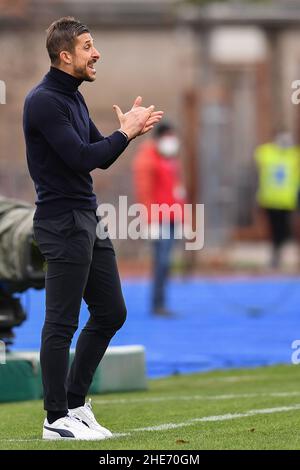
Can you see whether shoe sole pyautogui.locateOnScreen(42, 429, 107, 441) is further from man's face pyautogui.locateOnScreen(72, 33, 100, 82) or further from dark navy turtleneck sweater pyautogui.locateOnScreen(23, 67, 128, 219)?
man's face pyautogui.locateOnScreen(72, 33, 100, 82)

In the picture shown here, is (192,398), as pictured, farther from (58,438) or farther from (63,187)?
(63,187)

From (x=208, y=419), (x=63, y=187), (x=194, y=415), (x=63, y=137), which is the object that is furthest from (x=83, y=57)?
(x=194, y=415)

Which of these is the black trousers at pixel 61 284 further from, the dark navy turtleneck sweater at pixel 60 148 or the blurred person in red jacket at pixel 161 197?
the blurred person in red jacket at pixel 161 197

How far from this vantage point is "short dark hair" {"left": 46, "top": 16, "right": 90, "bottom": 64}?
7.30 m

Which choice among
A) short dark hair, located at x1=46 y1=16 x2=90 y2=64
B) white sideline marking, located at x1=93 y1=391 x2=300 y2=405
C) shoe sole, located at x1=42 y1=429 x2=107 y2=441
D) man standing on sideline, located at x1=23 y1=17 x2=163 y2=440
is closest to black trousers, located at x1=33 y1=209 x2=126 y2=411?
man standing on sideline, located at x1=23 y1=17 x2=163 y2=440

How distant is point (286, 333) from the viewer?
47.6 feet

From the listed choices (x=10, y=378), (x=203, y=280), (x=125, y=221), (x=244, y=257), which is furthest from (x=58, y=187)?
(x=244, y=257)

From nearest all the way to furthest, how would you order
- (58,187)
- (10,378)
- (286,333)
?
(58,187), (10,378), (286,333)

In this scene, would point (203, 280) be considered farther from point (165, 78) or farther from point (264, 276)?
point (165, 78)

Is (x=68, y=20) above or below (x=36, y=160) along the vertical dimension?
above

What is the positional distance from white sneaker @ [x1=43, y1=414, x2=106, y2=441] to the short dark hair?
5.69 feet

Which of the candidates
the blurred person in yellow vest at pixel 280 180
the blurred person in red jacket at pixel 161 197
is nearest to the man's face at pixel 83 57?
the blurred person in red jacket at pixel 161 197

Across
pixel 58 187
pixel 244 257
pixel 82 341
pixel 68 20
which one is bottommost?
pixel 244 257

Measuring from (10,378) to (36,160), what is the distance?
10.4 feet
